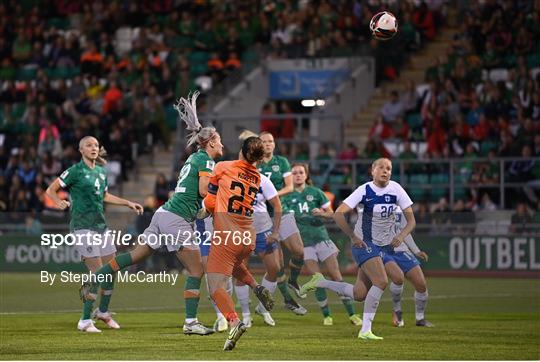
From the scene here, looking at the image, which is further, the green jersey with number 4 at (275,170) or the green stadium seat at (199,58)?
the green stadium seat at (199,58)

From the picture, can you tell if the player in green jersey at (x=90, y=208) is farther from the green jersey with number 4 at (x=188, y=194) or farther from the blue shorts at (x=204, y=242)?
the green jersey with number 4 at (x=188, y=194)

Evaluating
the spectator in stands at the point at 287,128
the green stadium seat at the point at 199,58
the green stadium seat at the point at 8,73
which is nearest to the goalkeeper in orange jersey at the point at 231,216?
the spectator in stands at the point at 287,128

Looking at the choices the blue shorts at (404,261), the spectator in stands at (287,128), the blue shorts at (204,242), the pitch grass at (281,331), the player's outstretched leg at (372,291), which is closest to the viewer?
the pitch grass at (281,331)

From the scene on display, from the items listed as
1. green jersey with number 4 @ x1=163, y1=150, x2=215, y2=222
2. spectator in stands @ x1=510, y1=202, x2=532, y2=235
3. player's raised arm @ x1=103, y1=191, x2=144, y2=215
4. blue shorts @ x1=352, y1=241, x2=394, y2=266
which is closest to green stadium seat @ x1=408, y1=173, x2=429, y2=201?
spectator in stands @ x1=510, y1=202, x2=532, y2=235

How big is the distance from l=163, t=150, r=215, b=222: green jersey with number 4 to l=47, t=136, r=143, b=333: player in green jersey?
1.01 metres

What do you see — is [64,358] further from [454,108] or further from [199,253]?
[454,108]

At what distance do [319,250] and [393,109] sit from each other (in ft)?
39.4

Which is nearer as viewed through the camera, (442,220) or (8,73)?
(442,220)

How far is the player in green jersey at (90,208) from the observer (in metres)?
15.4

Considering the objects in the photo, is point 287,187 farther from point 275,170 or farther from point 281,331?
point 281,331

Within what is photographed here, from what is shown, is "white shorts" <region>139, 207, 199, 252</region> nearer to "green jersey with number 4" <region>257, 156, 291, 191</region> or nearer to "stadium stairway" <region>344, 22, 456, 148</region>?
"green jersey with number 4" <region>257, 156, 291, 191</region>

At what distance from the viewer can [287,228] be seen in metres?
16.8

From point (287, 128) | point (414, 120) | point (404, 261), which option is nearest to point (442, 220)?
point (414, 120)

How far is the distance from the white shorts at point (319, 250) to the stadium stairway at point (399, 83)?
12.7m
